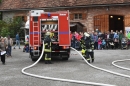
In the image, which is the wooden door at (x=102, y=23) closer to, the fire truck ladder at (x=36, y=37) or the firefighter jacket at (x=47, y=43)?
the fire truck ladder at (x=36, y=37)

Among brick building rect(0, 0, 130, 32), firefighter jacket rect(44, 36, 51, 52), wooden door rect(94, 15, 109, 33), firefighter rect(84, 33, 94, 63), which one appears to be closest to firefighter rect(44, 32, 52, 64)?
firefighter jacket rect(44, 36, 51, 52)

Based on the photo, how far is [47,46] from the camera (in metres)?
13.8

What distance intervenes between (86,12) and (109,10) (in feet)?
7.41

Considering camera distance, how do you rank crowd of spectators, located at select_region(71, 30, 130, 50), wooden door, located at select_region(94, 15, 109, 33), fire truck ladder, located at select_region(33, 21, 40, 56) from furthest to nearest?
wooden door, located at select_region(94, 15, 109, 33)
crowd of spectators, located at select_region(71, 30, 130, 50)
fire truck ladder, located at select_region(33, 21, 40, 56)

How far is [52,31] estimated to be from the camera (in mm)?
14742

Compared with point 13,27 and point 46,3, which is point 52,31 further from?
point 13,27

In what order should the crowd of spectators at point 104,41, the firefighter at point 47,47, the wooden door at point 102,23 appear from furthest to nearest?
the wooden door at point 102,23 < the crowd of spectators at point 104,41 < the firefighter at point 47,47

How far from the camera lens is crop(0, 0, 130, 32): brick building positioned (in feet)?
84.6

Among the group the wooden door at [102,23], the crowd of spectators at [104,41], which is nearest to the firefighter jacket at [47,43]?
the crowd of spectators at [104,41]

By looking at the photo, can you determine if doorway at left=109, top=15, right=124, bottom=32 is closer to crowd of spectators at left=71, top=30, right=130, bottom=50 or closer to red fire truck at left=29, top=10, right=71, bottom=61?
crowd of spectators at left=71, top=30, right=130, bottom=50

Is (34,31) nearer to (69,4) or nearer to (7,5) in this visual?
(69,4)

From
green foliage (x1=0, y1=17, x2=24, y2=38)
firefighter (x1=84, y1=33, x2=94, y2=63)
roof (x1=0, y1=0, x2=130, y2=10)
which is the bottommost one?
firefighter (x1=84, y1=33, x2=94, y2=63)

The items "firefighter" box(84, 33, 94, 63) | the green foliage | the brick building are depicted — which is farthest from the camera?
the green foliage

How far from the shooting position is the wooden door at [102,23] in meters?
26.6
